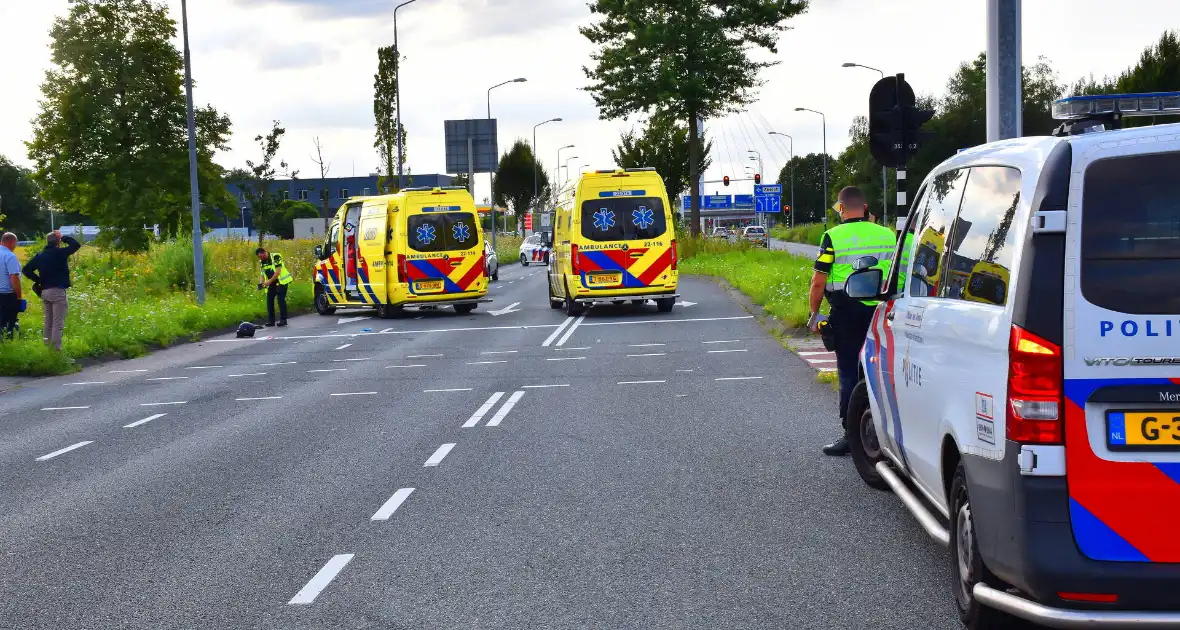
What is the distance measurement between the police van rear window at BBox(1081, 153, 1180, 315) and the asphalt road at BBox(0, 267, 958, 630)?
154 cm

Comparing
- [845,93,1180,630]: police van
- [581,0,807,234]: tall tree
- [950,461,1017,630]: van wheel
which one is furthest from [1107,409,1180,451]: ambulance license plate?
[581,0,807,234]: tall tree

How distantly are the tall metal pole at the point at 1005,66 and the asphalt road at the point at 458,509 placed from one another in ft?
9.47

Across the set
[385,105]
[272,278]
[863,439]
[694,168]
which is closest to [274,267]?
[272,278]

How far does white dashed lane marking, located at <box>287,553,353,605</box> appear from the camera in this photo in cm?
557

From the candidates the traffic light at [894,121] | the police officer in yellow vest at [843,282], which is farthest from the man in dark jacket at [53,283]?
the police officer in yellow vest at [843,282]

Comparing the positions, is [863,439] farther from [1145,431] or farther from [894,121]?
[894,121]

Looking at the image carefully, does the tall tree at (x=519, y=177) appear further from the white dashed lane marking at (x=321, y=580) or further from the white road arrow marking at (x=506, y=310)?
the white dashed lane marking at (x=321, y=580)

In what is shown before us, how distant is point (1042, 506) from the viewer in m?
4.12

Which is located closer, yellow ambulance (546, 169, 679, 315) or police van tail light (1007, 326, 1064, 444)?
police van tail light (1007, 326, 1064, 444)

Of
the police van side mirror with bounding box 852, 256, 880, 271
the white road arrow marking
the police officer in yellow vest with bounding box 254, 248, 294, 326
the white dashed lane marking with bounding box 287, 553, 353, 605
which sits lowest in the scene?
the white road arrow marking

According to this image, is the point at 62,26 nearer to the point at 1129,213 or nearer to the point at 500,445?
the point at 500,445

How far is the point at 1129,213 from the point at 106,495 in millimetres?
6456

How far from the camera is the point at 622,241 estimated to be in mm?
24484

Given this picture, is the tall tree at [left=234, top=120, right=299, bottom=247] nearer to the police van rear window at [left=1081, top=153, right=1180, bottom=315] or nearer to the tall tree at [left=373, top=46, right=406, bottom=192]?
the tall tree at [left=373, top=46, right=406, bottom=192]
